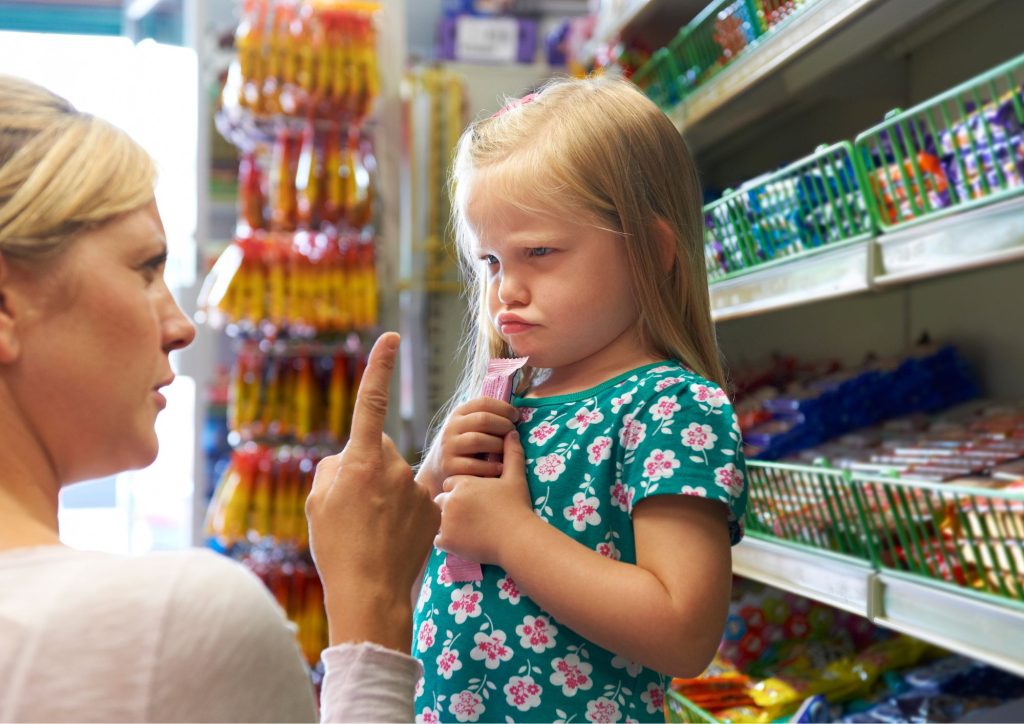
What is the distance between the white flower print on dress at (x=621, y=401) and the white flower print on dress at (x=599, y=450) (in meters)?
0.03

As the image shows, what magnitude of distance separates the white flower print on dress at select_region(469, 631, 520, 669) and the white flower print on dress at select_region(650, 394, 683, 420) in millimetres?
296

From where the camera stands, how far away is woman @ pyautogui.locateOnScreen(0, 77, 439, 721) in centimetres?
66

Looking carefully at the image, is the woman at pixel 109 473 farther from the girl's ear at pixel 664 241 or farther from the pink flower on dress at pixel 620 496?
the girl's ear at pixel 664 241

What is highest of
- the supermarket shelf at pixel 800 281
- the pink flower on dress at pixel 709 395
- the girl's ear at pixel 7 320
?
the supermarket shelf at pixel 800 281

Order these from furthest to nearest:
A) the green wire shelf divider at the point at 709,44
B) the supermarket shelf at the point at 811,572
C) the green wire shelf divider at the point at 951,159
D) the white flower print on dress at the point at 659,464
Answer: the green wire shelf divider at the point at 709,44
the supermarket shelf at the point at 811,572
the green wire shelf divider at the point at 951,159
the white flower print on dress at the point at 659,464

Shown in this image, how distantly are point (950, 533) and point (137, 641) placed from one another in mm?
1127

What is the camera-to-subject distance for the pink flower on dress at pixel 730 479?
3.40 feet

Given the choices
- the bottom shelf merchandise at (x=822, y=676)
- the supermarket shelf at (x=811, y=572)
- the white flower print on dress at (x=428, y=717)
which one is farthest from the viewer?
the bottom shelf merchandise at (x=822, y=676)

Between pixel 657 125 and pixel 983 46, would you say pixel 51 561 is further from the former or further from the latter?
pixel 983 46

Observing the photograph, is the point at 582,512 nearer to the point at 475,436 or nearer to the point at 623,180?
the point at 475,436

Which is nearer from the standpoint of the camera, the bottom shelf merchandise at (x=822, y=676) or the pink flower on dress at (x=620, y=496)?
the pink flower on dress at (x=620, y=496)

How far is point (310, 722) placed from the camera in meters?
0.73

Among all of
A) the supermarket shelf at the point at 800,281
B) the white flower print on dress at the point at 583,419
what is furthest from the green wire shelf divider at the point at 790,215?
the white flower print on dress at the point at 583,419

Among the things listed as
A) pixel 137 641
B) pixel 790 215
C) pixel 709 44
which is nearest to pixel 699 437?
pixel 137 641
